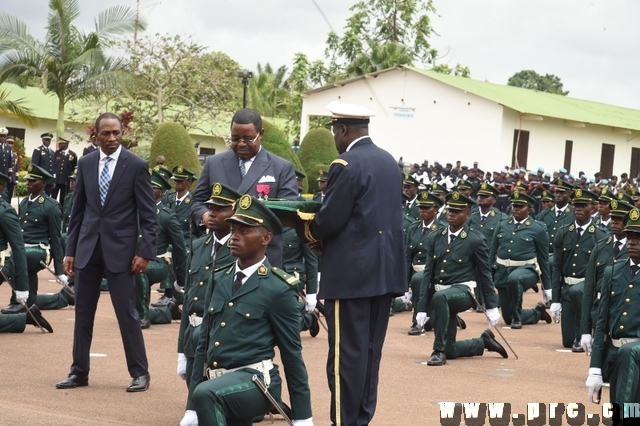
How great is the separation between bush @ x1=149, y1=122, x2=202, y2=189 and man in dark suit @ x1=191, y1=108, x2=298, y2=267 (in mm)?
21063

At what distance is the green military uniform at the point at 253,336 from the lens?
6.14 meters

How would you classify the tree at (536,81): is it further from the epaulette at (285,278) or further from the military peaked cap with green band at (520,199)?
the epaulette at (285,278)

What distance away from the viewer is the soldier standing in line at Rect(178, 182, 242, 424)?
7.36m

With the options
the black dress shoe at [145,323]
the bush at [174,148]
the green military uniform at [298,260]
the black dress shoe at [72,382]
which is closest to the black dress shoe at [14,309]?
the black dress shoe at [145,323]

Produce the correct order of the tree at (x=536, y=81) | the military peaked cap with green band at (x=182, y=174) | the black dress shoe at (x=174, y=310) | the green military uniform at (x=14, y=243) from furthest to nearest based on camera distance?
the tree at (x=536, y=81) → the military peaked cap with green band at (x=182, y=174) → the black dress shoe at (x=174, y=310) → the green military uniform at (x=14, y=243)

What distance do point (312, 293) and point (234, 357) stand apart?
7.26 meters

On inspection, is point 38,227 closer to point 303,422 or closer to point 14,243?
point 14,243

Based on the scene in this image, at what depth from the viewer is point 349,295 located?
7.29 metres

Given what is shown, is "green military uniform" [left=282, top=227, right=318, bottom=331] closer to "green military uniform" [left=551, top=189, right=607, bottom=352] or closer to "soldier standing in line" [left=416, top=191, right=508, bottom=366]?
"soldier standing in line" [left=416, top=191, right=508, bottom=366]

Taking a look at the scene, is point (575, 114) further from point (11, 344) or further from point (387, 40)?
point (11, 344)

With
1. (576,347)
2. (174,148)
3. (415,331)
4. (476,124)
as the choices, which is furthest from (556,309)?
(476,124)

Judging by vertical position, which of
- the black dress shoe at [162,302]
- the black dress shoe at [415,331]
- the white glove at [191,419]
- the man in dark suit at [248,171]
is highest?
the man in dark suit at [248,171]

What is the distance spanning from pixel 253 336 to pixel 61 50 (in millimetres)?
30516

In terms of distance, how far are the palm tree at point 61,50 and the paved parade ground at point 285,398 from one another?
21.2m
